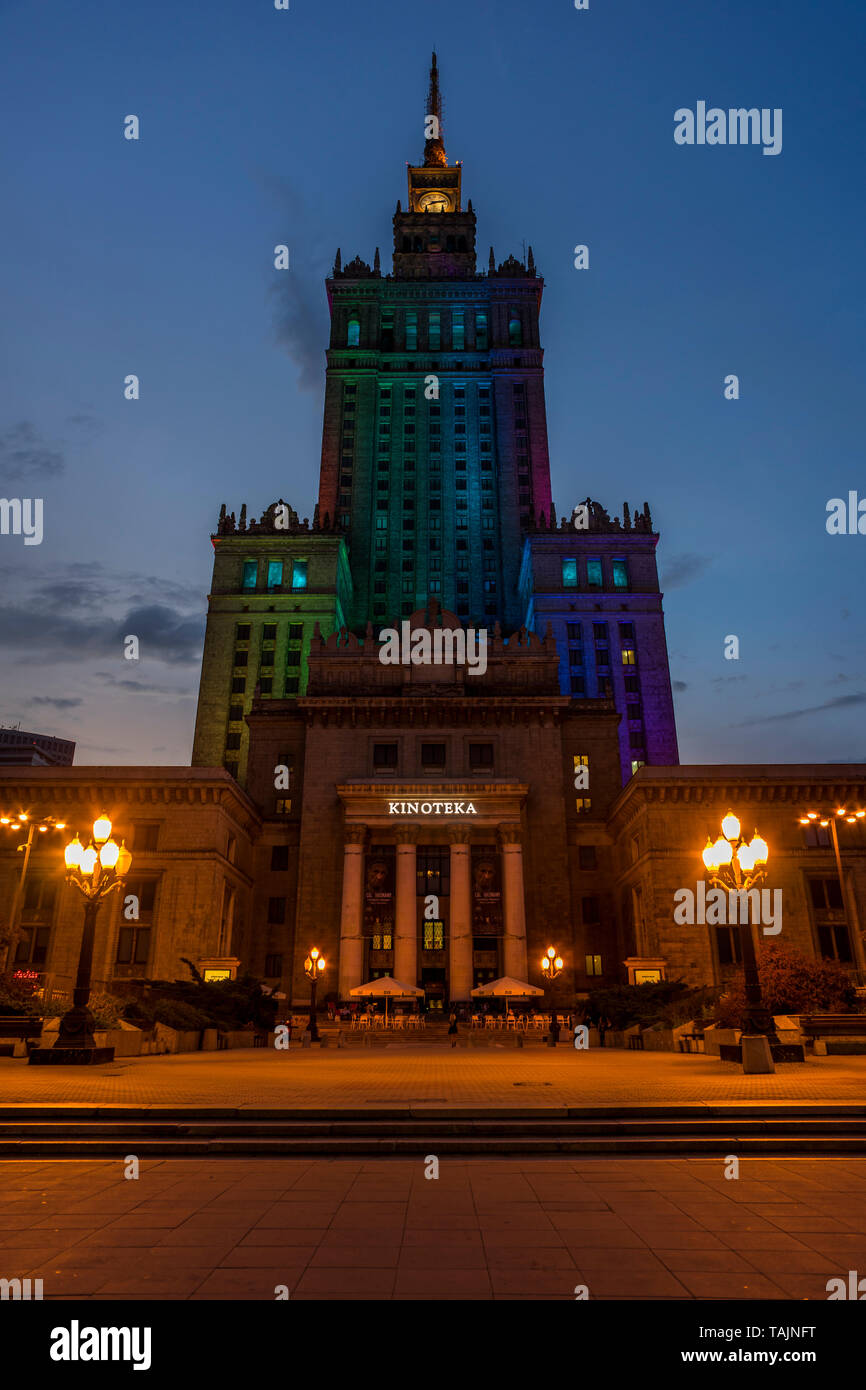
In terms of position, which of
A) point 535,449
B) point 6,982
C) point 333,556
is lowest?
point 6,982

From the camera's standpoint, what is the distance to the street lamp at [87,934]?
1944cm

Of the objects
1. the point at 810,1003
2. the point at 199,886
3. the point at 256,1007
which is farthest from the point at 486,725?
the point at 810,1003

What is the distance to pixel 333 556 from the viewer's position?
8250cm

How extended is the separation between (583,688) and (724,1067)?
59.9 meters

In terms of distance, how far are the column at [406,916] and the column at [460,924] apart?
95.6 inches

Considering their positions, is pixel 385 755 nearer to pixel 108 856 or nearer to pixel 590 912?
pixel 590 912

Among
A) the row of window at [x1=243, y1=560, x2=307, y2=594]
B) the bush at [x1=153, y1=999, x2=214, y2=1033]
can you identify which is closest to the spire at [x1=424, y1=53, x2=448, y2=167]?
the row of window at [x1=243, y1=560, x2=307, y2=594]

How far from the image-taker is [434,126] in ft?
436

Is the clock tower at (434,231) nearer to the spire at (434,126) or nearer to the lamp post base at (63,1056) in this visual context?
the spire at (434,126)

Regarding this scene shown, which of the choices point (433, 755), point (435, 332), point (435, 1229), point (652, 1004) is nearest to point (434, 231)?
point (435, 332)

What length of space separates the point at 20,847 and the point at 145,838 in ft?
25.8

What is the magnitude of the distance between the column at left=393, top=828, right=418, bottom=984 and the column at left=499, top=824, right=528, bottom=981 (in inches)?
234
